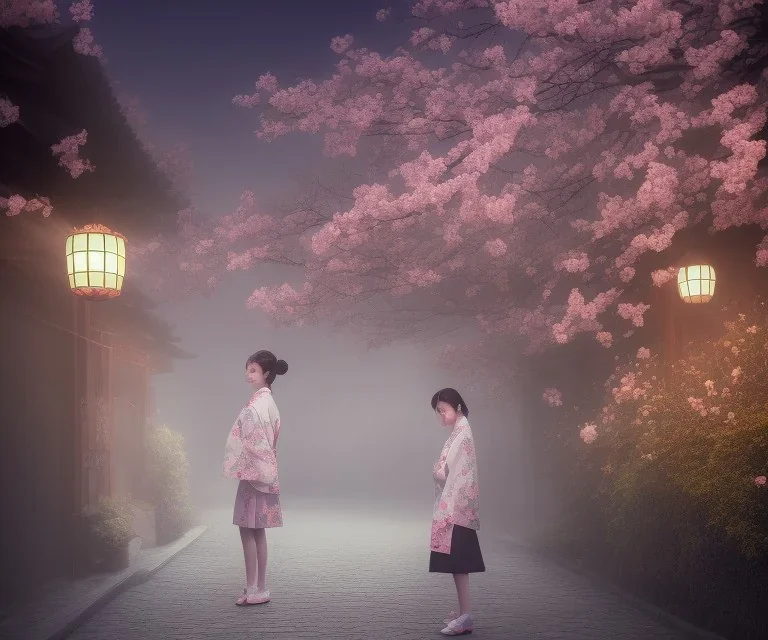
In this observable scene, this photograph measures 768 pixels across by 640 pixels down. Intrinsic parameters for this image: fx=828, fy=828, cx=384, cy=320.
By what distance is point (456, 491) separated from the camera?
24.6 feet

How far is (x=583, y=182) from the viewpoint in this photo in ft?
42.8

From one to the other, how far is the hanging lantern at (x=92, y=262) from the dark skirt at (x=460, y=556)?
4.69 m

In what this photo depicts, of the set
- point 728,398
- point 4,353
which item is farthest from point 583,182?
point 4,353

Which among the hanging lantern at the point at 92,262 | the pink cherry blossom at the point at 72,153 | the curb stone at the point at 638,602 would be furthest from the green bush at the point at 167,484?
the pink cherry blossom at the point at 72,153

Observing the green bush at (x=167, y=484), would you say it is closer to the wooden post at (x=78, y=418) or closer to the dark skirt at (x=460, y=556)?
the wooden post at (x=78, y=418)

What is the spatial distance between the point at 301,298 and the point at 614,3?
7.65 meters

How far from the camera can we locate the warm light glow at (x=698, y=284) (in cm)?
1112

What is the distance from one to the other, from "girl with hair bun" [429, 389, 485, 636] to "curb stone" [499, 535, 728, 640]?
1.95 metres

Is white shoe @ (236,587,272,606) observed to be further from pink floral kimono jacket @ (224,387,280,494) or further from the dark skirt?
the dark skirt

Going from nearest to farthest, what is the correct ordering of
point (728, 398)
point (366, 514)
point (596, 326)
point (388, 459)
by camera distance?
point (728, 398), point (596, 326), point (366, 514), point (388, 459)

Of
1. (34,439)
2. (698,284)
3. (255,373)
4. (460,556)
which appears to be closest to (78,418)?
(34,439)

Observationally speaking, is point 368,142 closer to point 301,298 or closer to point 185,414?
point 301,298

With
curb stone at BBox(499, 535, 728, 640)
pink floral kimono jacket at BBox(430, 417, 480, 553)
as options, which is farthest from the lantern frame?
pink floral kimono jacket at BBox(430, 417, 480, 553)

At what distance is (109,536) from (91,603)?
6.48 feet
